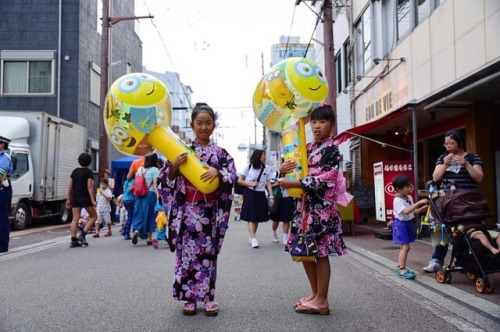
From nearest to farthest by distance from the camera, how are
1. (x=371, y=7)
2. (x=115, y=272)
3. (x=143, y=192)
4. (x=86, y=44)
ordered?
(x=115, y=272), (x=143, y=192), (x=371, y=7), (x=86, y=44)

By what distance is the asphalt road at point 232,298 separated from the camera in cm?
378

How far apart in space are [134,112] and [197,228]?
1.11 meters

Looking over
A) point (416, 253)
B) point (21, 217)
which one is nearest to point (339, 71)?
point (21, 217)

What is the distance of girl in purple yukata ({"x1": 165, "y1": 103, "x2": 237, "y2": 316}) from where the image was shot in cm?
402

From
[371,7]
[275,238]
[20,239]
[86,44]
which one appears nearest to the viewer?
[275,238]

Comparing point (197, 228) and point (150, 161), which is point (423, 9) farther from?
point (197, 228)

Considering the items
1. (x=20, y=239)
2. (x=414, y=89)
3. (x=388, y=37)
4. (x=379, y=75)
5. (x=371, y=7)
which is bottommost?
(x=20, y=239)

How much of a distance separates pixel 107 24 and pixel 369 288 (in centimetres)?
1451

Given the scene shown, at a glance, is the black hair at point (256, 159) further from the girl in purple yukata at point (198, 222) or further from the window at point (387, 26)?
the window at point (387, 26)

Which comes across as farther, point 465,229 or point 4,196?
point 4,196

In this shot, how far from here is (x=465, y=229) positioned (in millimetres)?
4984

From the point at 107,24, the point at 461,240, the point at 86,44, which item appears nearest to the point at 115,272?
the point at 461,240

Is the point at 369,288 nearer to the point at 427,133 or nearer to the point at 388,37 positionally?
the point at 427,133

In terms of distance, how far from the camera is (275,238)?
32.4 feet
